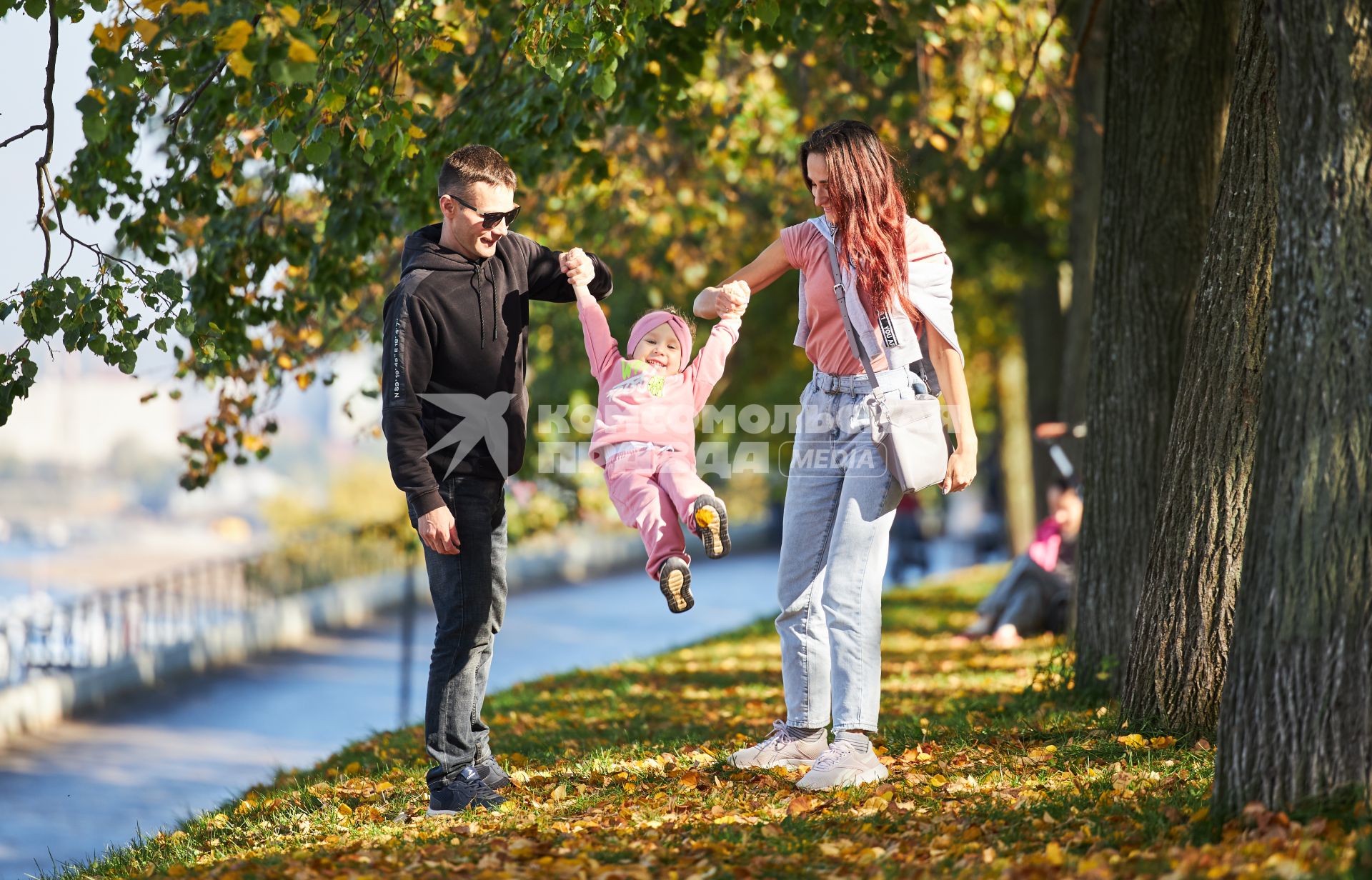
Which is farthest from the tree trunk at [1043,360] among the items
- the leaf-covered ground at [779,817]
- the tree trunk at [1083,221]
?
the leaf-covered ground at [779,817]

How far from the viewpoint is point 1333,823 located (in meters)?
3.56

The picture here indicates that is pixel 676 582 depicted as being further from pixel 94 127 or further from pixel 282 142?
pixel 94 127

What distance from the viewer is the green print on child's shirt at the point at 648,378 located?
482 cm

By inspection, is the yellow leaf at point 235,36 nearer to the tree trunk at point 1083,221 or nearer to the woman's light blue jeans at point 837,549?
the woman's light blue jeans at point 837,549

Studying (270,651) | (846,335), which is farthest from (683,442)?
(270,651)

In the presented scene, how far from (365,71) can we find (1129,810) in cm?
418

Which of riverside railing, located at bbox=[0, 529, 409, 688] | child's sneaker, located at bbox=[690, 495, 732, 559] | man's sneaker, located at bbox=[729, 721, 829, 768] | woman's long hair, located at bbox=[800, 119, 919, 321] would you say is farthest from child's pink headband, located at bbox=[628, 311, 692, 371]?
riverside railing, located at bbox=[0, 529, 409, 688]

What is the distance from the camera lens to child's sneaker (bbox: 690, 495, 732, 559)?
14.9 feet

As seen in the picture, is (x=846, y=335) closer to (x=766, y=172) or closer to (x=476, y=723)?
(x=476, y=723)

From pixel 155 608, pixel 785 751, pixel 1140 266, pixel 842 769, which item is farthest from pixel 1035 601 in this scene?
pixel 155 608

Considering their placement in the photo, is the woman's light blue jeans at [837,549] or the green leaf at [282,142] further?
the green leaf at [282,142]

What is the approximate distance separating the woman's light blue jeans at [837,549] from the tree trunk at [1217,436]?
1352 millimetres

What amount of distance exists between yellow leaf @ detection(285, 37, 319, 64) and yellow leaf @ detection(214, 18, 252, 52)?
13 centimetres

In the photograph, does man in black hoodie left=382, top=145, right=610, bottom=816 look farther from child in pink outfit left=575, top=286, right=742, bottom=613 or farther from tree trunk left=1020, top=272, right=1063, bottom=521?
tree trunk left=1020, top=272, right=1063, bottom=521
